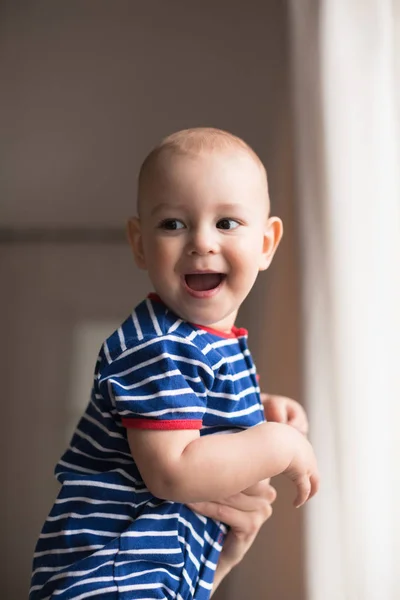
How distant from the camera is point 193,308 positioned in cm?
88

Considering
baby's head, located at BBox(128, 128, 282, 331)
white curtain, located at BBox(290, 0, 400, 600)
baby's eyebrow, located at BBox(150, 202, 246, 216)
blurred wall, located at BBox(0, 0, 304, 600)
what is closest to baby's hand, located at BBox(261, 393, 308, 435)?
white curtain, located at BBox(290, 0, 400, 600)

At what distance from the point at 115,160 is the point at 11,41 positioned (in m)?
0.41

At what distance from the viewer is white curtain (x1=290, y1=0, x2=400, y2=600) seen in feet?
2.99

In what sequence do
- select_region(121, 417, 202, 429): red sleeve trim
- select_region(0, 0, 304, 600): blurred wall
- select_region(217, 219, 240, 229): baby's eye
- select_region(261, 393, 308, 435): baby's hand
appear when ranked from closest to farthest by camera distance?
select_region(121, 417, 202, 429): red sleeve trim < select_region(217, 219, 240, 229): baby's eye < select_region(261, 393, 308, 435): baby's hand < select_region(0, 0, 304, 600): blurred wall

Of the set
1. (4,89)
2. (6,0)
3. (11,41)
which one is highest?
(6,0)

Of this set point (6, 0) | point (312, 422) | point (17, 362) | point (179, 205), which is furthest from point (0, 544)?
point (6, 0)

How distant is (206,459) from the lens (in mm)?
798

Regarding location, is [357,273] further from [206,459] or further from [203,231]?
[206,459]

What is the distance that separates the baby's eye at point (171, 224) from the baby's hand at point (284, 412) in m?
0.36

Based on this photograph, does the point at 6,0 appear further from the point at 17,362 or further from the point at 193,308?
the point at 193,308

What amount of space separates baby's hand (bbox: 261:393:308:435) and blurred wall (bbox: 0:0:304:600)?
55 centimetres

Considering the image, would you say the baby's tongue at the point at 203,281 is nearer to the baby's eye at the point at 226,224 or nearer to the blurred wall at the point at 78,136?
the baby's eye at the point at 226,224

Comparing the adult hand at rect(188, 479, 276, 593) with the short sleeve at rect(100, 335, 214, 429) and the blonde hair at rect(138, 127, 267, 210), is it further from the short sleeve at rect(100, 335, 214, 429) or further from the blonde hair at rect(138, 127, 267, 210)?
the blonde hair at rect(138, 127, 267, 210)

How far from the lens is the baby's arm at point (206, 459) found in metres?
0.79
